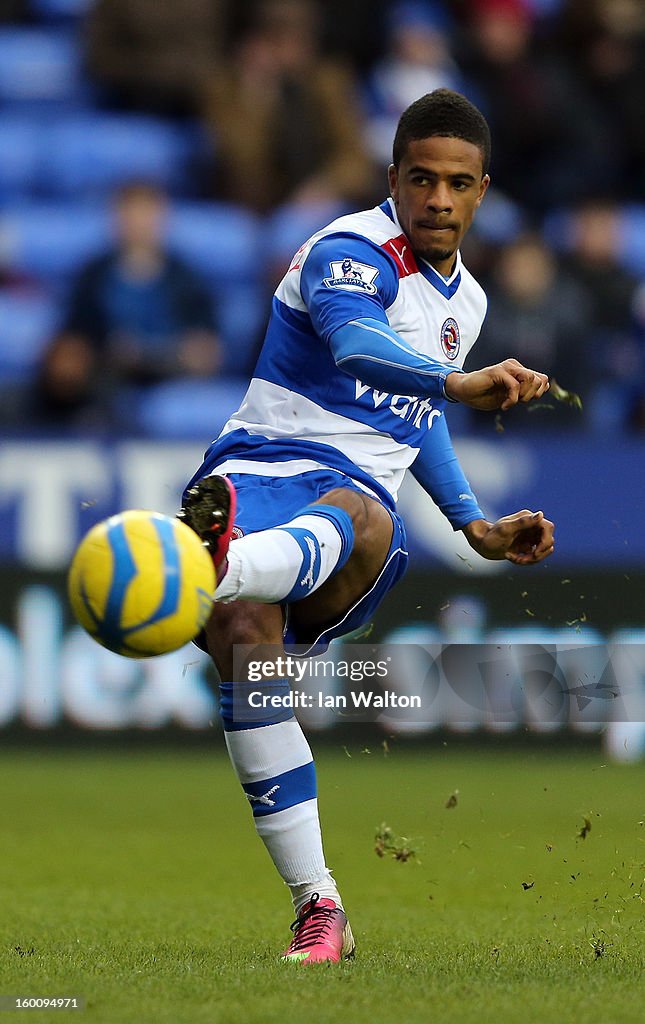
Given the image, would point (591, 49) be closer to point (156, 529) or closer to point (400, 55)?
point (400, 55)

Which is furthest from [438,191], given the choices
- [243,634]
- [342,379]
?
[243,634]

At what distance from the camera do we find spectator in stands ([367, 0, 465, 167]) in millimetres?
12641

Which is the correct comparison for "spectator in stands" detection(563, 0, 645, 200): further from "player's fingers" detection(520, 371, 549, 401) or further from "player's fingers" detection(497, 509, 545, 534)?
"player's fingers" detection(520, 371, 549, 401)

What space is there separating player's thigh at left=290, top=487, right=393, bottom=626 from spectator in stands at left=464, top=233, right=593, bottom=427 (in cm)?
582

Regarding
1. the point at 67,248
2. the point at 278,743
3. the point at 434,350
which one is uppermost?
the point at 67,248

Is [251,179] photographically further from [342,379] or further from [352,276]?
[352,276]

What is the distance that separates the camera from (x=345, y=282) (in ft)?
14.5

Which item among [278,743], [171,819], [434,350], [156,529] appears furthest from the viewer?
[171,819]

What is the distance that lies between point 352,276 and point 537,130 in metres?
8.50

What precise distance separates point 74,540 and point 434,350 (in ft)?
17.7

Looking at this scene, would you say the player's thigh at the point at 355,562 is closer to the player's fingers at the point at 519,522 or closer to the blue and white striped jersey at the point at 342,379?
the blue and white striped jersey at the point at 342,379

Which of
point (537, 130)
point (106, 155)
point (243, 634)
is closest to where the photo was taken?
point (243, 634)

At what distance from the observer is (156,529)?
400cm

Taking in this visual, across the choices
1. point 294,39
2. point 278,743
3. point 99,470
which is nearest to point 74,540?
point 99,470
